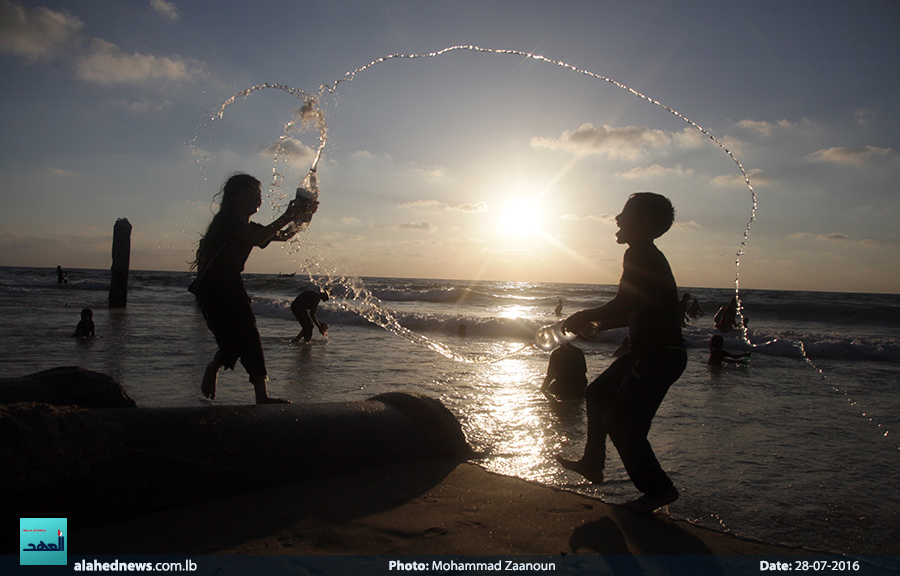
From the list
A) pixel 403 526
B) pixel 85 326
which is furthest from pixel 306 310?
pixel 403 526

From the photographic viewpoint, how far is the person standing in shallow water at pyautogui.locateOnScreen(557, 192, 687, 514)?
3.28m

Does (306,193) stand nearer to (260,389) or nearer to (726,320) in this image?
(260,389)

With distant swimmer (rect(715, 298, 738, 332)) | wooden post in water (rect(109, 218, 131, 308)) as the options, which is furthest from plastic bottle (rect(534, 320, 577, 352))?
wooden post in water (rect(109, 218, 131, 308))

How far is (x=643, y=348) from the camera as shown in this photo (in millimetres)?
3309

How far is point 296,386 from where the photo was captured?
7.43 metres

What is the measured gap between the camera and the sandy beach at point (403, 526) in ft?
8.78

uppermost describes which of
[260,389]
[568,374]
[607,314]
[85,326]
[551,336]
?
[607,314]

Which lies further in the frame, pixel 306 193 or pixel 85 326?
pixel 85 326

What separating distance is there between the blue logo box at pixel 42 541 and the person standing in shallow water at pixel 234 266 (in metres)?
1.85

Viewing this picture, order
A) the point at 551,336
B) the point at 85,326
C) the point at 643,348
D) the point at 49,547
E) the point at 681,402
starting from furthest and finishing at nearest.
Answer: the point at 85,326 < the point at 681,402 < the point at 551,336 < the point at 643,348 < the point at 49,547

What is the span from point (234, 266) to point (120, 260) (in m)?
21.7

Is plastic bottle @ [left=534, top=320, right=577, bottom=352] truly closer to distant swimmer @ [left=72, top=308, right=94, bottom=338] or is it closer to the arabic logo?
the arabic logo

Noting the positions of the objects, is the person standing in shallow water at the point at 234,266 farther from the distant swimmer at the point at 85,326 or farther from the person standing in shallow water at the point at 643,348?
the distant swimmer at the point at 85,326

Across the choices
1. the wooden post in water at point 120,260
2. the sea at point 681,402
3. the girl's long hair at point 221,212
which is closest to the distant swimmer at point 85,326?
the sea at point 681,402
